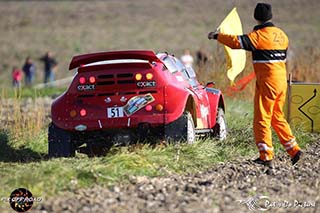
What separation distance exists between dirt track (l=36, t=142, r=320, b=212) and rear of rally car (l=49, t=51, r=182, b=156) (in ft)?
4.44

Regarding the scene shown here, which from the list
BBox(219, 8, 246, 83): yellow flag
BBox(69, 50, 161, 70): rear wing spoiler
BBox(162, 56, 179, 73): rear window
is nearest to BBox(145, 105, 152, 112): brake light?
BBox(69, 50, 161, 70): rear wing spoiler

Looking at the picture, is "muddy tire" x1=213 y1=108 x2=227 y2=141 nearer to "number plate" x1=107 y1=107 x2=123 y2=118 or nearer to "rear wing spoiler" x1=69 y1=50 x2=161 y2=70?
"rear wing spoiler" x1=69 y1=50 x2=161 y2=70

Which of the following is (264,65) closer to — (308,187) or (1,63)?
(308,187)

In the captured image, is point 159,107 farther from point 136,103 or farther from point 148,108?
point 136,103

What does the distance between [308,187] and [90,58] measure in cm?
368

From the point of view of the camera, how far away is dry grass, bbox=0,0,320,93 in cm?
5275

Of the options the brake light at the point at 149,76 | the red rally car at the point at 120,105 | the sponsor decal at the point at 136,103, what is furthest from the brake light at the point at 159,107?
the brake light at the point at 149,76

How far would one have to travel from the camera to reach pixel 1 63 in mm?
49250

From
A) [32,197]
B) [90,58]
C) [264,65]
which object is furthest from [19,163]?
[264,65]

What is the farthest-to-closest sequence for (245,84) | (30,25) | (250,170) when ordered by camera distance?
1. (30,25)
2. (245,84)
3. (250,170)

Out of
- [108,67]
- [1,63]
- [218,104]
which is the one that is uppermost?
[108,67]

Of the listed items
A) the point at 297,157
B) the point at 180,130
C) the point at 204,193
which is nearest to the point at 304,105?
the point at 180,130

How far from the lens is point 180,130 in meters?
11.2

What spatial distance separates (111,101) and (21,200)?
9.40ft
